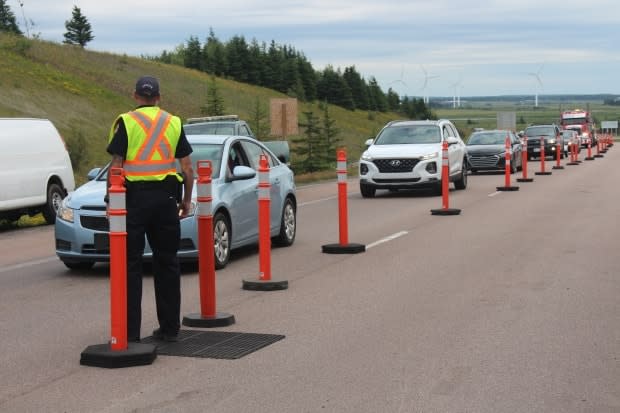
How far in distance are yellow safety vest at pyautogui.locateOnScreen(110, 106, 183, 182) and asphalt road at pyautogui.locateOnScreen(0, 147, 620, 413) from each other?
51.3 inches

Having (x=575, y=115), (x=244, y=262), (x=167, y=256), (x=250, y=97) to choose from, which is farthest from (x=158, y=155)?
(x=250, y=97)

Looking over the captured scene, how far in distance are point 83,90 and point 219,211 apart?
58003 mm

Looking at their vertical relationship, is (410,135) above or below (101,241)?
above

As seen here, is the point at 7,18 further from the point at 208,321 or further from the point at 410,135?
the point at 208,321

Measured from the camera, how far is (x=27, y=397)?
6.46 meters

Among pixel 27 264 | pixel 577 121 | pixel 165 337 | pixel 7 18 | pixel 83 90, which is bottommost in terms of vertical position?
pixel 27 264

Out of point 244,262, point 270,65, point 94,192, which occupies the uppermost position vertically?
point 270,65

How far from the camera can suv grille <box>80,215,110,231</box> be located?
1188 cm

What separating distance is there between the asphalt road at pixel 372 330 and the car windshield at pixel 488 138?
23523 mm

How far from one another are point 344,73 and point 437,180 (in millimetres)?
112277

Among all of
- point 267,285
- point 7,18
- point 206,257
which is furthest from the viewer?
point 7,18

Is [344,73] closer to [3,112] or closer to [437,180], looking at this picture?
[3,112]

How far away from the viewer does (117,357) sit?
7.19m

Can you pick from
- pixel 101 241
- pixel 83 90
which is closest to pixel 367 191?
pixel 101 241
